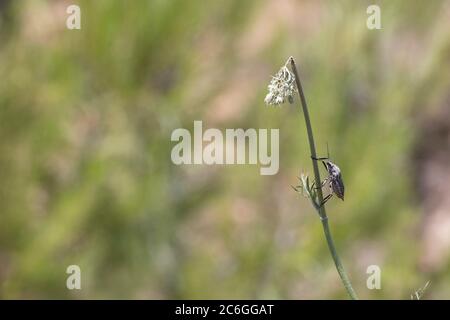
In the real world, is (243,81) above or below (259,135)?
above

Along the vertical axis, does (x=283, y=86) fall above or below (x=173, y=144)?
below

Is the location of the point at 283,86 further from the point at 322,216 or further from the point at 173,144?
the point at 173,144

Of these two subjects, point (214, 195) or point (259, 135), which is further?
point (214, 195)

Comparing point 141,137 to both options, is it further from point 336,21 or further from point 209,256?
point 336,21

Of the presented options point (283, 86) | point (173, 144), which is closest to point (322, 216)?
point (283, 86)

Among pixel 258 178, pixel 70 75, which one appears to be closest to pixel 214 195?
pixel 258 178

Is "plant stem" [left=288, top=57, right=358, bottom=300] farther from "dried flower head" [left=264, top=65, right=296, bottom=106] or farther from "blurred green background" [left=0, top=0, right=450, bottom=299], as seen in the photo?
"blurred green background" [left=0, top=0, right=450, bottom=299]

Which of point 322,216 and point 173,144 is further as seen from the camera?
point 173,144
